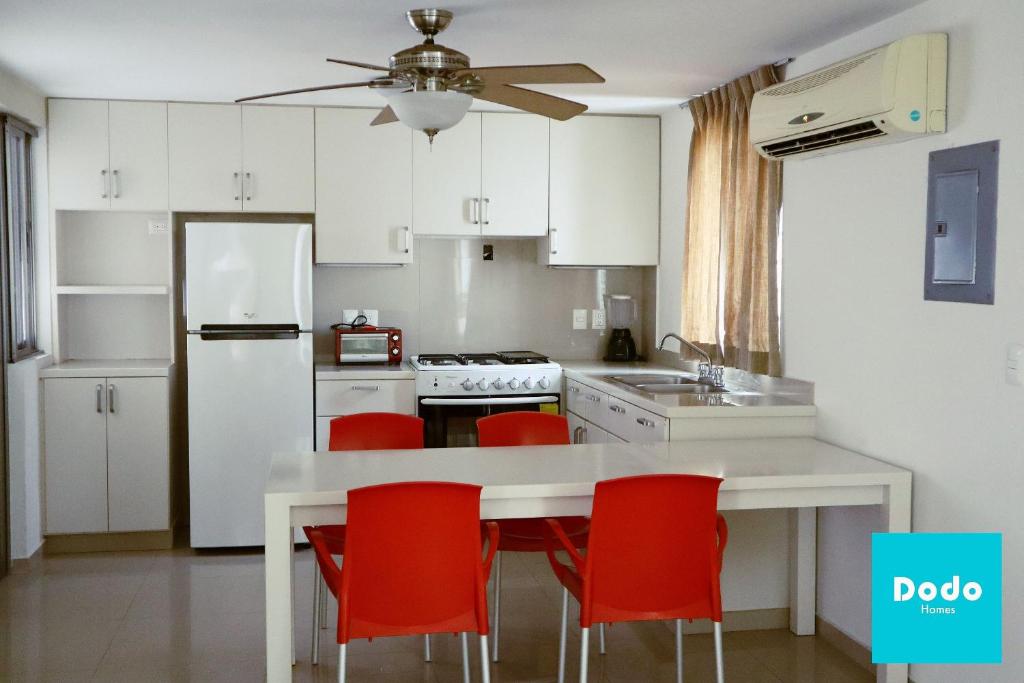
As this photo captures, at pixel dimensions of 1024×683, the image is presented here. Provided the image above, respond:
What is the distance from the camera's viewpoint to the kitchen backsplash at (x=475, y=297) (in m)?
5.92

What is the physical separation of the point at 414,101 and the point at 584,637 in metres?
1.66

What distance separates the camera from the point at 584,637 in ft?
9.80

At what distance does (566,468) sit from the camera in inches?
132

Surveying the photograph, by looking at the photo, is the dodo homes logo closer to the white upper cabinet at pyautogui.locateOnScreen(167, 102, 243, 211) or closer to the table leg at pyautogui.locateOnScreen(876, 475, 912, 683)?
the table leg at pyautogui.locateOnScreen(876, 475, 912, 683)

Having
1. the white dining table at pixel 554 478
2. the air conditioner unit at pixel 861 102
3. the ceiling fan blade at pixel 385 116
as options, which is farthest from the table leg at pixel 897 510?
the ceiling fan blade at pixel 385 116

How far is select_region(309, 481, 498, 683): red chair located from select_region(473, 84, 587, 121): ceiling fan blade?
4.15ft

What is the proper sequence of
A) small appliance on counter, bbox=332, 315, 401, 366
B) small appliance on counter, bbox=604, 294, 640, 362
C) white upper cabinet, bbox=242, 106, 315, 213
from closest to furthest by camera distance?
1. white upper cabinet, bbox=242, 106, 315, 213
2. small appliance on counter, bbox=332, 315, 401, 366
3. small appliance on counter, bbox=604, 294, 640, 362

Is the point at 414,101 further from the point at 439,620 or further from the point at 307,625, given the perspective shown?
the point at 307,625

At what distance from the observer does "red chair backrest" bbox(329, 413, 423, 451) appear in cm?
398

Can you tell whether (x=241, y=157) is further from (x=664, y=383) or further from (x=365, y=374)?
(x=664, y=383)

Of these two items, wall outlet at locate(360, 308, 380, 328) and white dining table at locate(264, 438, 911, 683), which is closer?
white dining table at locate(264, 438, 911, 683)

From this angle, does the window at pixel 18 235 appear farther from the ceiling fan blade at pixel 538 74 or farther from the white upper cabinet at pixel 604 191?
the ceiling fan blade at pixel 538 74

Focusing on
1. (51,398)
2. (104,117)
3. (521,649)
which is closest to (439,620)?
(521,649)

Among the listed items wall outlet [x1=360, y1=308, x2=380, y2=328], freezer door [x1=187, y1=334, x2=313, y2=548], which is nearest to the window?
freezer door [x1=187, y1=334, x2=313, y2=548]
